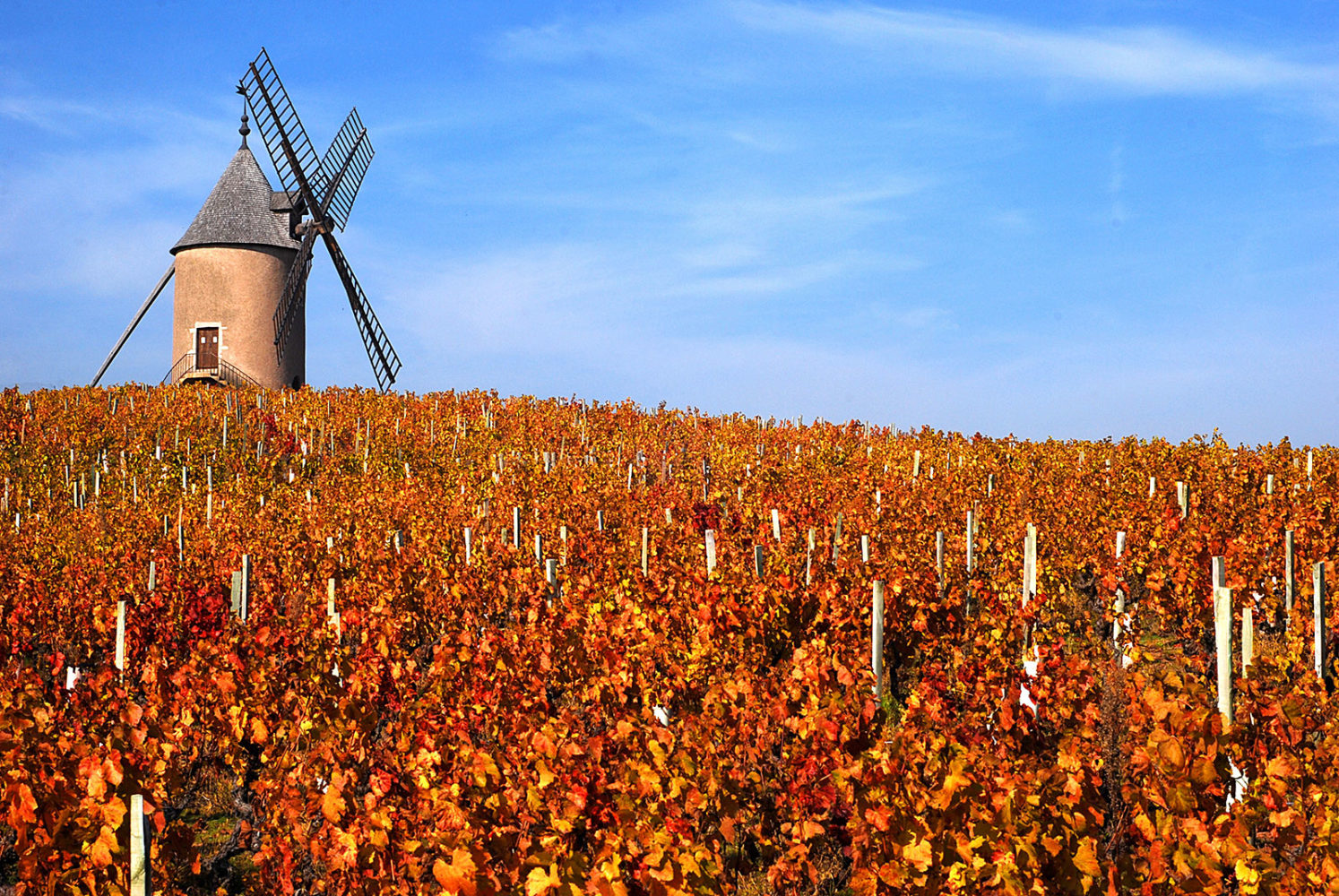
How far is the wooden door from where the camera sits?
25750 mm

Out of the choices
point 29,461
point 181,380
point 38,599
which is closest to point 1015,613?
point 38,599

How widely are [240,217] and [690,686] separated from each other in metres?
23.6

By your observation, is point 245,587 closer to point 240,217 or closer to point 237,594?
point 237,594

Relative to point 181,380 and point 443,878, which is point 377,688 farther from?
point 181,380

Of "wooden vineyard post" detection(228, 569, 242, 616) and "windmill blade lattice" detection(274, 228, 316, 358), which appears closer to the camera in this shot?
"wooden vineyard post" detection(228, 569, 242, 616)

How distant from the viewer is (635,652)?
6.73m

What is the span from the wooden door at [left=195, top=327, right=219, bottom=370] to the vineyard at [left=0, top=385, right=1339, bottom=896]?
10.8 meters

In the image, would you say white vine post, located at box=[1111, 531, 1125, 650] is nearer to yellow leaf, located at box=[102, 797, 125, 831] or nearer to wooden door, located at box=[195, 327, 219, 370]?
yellow leaf, located at box=[102, 797, 125, 831]

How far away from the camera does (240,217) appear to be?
1034 inches

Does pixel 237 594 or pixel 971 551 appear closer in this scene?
pixel 237 594

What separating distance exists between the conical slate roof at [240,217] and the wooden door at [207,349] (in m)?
2.28

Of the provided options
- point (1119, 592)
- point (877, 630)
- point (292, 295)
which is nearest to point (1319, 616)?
point (1119, 592)

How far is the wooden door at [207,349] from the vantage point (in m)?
25.8

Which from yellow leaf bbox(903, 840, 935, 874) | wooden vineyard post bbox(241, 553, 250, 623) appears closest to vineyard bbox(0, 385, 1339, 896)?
yellow leaf bbox(903, 840, 935, 874)
